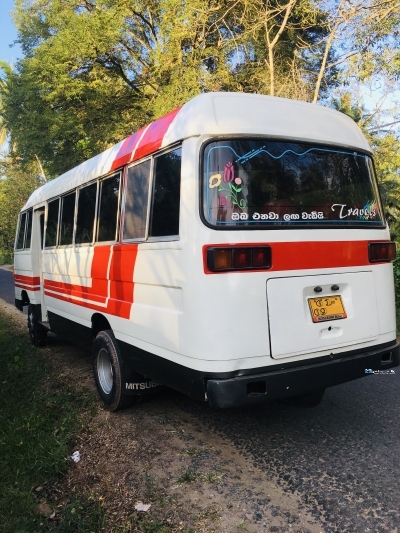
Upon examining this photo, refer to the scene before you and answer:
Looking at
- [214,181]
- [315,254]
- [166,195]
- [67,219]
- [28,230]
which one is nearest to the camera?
[214,181]

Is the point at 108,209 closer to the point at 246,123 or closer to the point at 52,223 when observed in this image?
the point at 246,123

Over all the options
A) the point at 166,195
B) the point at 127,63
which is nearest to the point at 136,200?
the point at 166,195

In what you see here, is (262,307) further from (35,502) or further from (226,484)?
(35,502)

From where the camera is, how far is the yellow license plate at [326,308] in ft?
11.2

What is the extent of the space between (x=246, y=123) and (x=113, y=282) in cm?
195

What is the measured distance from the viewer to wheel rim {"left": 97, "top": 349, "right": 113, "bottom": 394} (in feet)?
15.3

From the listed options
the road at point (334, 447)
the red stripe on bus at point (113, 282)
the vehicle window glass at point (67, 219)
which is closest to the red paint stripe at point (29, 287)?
the vehicle window glass at point (67, 219)

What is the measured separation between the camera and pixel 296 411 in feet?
14.5

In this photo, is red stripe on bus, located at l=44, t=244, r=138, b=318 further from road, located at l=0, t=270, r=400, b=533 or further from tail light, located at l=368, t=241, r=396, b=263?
tail light, located at l=368, t=241, r=396, b=263

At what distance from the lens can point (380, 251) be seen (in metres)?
3.87

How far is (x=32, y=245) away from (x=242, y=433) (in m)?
5.38

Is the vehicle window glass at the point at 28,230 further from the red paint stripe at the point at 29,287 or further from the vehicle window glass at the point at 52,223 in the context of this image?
the vehicle window glass at the point at 52,223

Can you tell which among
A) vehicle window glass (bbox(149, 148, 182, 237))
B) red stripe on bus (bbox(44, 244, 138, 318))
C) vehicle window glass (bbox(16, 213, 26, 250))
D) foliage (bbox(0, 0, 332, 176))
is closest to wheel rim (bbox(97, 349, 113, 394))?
red stripe on bus (bbox(44, 244, 138, 318))

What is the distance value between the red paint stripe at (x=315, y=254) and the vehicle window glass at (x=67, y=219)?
3183 mm
